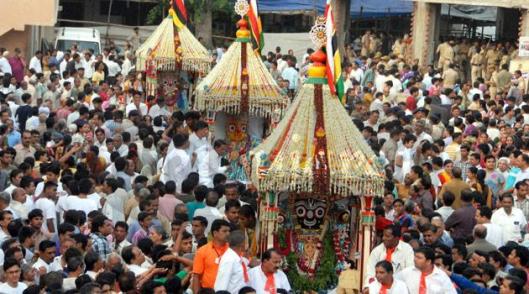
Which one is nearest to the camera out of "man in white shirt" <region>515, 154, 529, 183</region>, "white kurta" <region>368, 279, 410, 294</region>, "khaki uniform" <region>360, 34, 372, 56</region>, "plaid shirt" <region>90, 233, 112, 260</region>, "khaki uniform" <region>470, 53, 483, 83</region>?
"white kurta" <region>368, 279, 410, 294</region>

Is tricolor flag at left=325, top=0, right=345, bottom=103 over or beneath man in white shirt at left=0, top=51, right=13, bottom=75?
over

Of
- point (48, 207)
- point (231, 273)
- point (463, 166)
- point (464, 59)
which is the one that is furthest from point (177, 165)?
point (464, 59)

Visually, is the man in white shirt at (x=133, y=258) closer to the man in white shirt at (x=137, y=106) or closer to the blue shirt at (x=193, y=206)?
the blue shirt at (x=193, y=206)

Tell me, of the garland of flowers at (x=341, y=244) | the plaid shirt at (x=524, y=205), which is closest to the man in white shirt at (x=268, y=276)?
the garland of flowers at (x=341, y=244)

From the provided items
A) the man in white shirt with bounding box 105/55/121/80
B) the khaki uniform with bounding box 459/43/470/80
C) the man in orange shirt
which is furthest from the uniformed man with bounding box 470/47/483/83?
the man in orange shirt

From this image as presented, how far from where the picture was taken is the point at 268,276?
1254 centimetres

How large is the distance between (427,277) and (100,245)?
2984 mm

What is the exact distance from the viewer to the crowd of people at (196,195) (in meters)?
12.4

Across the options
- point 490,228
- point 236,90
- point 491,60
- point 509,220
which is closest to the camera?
point 490,228

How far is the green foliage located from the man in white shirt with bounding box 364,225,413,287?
903 inches

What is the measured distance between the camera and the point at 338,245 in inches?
560

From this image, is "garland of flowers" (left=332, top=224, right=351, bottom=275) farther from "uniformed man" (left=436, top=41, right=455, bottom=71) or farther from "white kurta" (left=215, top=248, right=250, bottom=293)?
"uniformed man" (left=436, top=41, right=455, bottom=71)

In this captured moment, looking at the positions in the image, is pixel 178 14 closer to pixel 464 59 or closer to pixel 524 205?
pixel 524 205

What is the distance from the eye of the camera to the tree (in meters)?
35.9
